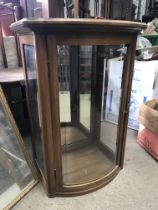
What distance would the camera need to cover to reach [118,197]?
1319 millimetres

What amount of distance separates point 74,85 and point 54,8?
0.61 m

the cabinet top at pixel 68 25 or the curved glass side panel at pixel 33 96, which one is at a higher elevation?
the cabinet top at pixel 68 25

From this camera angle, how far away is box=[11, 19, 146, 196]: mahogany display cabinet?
0.91 m

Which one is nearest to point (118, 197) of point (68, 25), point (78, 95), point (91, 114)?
point (91, 114)

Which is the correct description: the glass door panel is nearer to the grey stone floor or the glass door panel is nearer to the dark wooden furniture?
the grey stone floor

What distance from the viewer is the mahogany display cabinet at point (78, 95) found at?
911 millimetres

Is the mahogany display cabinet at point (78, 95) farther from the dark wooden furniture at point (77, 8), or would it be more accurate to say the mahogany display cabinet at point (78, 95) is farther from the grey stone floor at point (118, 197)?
the dark wooden furniture at point (77, 8)

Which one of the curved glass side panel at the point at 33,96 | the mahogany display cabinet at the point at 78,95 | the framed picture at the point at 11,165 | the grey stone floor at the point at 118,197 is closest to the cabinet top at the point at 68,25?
the mahogany display cabinet at the point at 78,95

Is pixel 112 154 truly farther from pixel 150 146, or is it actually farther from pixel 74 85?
pixel 74 85

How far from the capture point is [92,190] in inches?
53.2

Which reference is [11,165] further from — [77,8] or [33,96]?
[77,8]

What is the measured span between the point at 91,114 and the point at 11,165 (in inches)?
32.4

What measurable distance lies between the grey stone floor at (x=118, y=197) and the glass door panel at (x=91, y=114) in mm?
116

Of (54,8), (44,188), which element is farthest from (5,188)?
(54,8)
